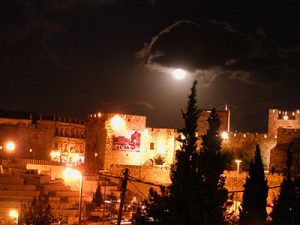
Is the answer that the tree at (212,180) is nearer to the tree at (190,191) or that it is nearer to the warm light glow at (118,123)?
the tree at (190,191)

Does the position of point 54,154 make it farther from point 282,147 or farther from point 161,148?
point 282,147

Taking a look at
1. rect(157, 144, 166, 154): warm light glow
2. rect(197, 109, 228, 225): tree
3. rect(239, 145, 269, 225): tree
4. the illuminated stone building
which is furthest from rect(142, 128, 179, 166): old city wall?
rect(197, 109, 228, 225): tree

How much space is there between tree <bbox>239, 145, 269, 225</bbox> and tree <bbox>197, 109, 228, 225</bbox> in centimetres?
352

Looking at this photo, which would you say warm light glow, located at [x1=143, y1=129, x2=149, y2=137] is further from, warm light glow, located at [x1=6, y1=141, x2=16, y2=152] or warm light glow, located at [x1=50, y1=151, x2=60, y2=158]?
warm light glow, located at [x1=50, y1=151, x2=60, y2=158]

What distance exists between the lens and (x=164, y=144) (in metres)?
44.5

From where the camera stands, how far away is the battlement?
4397 centimetres

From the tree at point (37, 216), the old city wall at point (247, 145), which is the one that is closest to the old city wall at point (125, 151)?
the old city wall at point (247, 145)

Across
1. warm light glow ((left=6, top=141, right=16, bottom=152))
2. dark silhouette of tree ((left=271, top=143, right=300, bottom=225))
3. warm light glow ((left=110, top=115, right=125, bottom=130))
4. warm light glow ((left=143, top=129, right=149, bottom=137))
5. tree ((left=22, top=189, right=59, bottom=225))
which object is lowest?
tree ((left=22, top=189, right=59, bottom=225))

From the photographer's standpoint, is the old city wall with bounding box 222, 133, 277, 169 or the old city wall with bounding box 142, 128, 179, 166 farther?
the old city wall with bounding box 142, 128, 179, 166

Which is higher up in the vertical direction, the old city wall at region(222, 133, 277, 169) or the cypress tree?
the old city wall at region(222, 133, 277, 169)

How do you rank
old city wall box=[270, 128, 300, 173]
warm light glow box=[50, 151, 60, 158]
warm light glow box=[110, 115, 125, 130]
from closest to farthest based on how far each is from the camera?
old city wall box=[270, 128, 300, 173]
warm light glow box=[110, 115, 125, 130]
warm light glow box=[50, 151, 60, 158]

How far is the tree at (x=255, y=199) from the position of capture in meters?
21.1

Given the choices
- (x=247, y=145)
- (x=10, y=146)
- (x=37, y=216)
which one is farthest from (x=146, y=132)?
(x=37, y=216)

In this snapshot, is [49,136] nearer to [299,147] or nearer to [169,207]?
[299,147]
